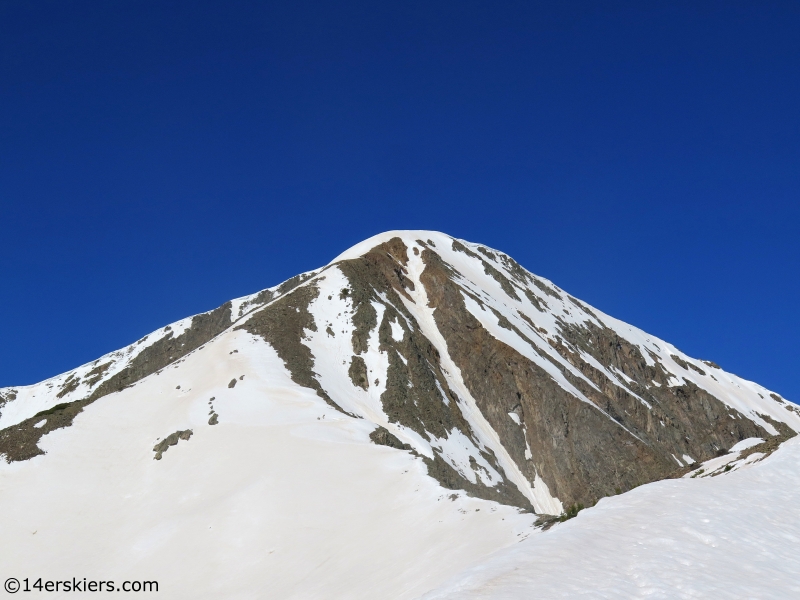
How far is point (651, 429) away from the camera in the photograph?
70250 mm

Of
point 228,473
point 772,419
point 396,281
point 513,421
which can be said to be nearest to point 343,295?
point 396,281

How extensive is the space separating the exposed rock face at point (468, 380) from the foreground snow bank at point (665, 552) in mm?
21203

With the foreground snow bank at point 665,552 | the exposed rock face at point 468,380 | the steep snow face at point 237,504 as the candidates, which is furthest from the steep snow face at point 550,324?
the foreground snow bank at point 665,552

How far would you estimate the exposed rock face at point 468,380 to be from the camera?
47.3m

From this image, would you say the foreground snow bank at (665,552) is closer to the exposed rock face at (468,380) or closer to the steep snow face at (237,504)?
the steep snow face at (237,504)

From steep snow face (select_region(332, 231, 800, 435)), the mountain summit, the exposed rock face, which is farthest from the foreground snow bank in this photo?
steep snow face (select_region(332, 231, 800, 435))

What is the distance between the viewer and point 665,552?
1103cm

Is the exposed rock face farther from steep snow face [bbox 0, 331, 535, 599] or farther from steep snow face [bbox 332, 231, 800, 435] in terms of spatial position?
steep snow face [bbox 0, 331, 535, 599]

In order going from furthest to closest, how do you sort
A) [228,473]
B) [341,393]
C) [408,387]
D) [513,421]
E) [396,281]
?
[396,281] < [513,421] < [408,387] < [341,393] < [228,473]

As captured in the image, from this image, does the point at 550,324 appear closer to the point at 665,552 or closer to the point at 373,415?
the point at 373,415

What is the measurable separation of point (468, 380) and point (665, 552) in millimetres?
49464

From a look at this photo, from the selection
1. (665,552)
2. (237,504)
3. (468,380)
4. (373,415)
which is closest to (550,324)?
(468,380)

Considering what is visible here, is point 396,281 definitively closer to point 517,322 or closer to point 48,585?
point 517,322

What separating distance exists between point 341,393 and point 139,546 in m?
Result: 20.0
